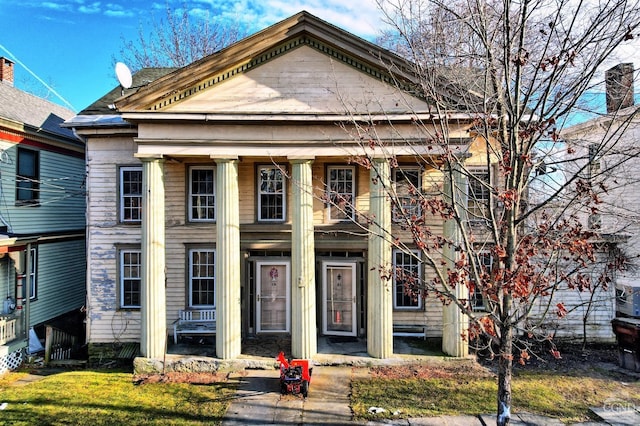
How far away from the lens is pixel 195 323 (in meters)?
12.4

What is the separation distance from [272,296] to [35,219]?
878 cm

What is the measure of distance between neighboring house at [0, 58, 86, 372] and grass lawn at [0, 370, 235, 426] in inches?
115

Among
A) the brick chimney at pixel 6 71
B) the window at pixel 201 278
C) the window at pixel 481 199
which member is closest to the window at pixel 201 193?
the window at pixel 201 278

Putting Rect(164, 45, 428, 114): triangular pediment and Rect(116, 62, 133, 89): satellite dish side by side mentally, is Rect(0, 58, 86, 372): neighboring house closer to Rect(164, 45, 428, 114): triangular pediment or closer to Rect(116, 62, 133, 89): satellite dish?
Rect(116, 62, 133, 89): satellite dish

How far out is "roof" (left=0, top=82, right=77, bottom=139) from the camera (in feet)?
43.4

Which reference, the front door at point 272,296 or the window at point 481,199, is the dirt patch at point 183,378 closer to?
the front door at point 272,296

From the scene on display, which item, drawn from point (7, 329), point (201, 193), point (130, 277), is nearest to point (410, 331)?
point (201, 193)

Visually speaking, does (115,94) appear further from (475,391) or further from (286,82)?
(475,391)

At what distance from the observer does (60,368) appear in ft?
38.8

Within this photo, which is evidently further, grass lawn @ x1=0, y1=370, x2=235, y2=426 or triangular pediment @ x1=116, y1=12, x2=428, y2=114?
triangular pediment @ x1=116, y1=12, x2=428, y2=114

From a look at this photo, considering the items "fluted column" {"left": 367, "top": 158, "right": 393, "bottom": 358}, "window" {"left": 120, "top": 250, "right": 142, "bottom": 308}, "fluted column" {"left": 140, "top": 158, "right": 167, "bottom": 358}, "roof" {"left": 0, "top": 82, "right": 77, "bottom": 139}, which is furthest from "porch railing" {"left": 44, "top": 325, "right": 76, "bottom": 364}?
"fluted column" {"left": 367, "top": 158, "right": 393, "bottom": 358}

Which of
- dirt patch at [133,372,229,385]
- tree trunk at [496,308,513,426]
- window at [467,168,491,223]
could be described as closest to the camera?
window at [467,168,491,223]

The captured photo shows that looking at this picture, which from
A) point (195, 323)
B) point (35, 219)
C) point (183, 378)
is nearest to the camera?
point (183, 378)

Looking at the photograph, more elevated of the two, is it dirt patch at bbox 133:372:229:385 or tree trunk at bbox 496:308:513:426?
tree trunk at bbox 496:308:513:426
